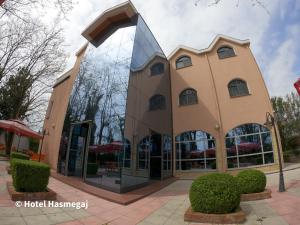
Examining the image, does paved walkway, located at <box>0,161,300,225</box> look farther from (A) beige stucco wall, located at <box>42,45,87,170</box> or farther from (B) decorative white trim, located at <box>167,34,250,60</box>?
(B) decorative white trim, located at <box>167,34,250,60</box>

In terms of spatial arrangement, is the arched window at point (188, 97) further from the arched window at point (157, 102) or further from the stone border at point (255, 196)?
the stone border at point (255, 196)

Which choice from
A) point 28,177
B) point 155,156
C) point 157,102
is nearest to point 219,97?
point 157,102

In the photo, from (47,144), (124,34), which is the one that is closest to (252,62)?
(124,34)

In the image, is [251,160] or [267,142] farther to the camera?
[251,160]

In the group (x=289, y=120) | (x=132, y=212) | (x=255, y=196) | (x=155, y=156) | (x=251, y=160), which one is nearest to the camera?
(x=132, y=212)

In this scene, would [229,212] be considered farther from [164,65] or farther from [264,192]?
[164,65]

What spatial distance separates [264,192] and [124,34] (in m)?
11.1

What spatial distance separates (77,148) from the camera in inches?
581

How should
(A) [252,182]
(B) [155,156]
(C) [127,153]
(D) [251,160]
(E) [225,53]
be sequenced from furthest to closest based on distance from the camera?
(E) [225,53] < (D) [251,160] < (B) [155,156] < (C) [127,153] < (A) [252,182]

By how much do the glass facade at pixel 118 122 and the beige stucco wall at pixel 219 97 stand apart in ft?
9.56

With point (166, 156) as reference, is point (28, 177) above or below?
below

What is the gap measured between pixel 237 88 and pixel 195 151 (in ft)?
19.1

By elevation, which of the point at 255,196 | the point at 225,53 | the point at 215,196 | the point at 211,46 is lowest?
the point at 255,196

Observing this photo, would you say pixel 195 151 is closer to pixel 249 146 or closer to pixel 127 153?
pixel 249 146
